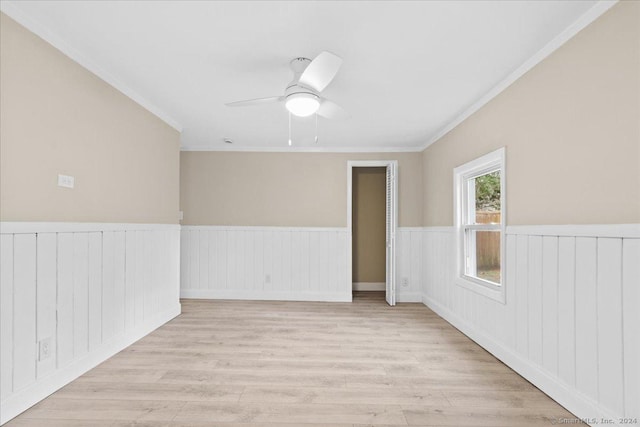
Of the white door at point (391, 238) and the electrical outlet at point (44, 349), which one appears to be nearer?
the electrical outlet at point (44, 349)

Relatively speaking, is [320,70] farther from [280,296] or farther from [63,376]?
[280,296]

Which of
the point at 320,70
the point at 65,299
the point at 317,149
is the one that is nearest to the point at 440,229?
the point at 317,149

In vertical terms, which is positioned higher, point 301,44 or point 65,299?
point 301,44

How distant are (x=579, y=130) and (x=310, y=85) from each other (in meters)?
1.69

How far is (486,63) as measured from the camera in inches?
99.3

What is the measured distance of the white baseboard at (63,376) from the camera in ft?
6.43

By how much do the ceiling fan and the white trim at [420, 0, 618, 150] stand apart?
138 cm

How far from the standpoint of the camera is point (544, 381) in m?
2.30

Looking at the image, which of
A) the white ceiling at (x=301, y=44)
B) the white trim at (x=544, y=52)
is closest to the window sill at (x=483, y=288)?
the white trim at (x=544, y=52)

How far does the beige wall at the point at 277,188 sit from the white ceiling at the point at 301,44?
67.5 inches

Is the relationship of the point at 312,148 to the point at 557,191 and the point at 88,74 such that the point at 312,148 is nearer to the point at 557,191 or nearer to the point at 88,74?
the point at 88,74

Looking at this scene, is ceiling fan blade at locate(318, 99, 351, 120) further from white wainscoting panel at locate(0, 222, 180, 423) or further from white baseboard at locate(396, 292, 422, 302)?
white baseboard at locate(396, 292, 422, 302)

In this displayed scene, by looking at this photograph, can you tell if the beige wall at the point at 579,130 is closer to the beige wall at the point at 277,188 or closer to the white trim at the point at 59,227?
the beige wall at the point at 277,188

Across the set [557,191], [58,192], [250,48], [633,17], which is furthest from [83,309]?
[633,17]
